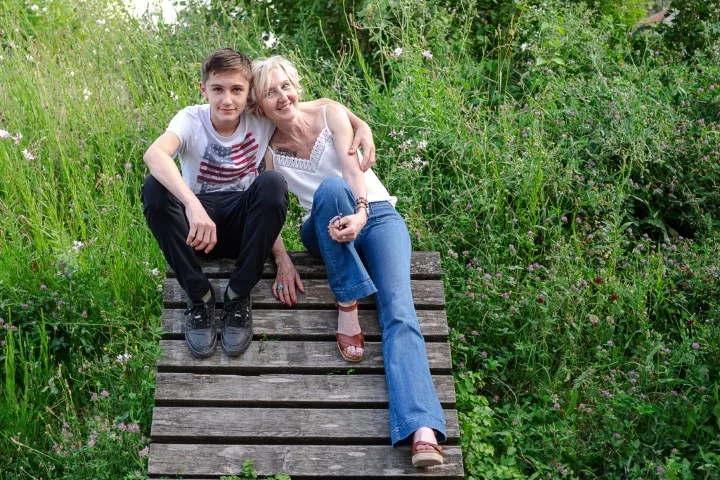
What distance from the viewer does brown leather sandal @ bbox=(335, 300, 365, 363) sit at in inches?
154

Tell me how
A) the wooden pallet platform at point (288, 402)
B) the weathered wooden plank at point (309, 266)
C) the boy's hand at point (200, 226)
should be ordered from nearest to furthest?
1. the wooden pallet platform at point (288, 402)
2. the boy's hand at point (200, 226)
3. the weathered wooden plank at point (309, 266)

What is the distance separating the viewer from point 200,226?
3746 millimetres

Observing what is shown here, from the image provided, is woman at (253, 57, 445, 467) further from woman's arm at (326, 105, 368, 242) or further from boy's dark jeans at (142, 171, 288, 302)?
boy's dark jeans at (142, 171, 288, 302)

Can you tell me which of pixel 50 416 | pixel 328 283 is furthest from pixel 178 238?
pixel 50 416

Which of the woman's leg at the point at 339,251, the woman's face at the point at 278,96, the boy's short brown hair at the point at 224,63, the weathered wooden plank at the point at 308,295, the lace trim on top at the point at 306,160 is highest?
the boy's short brown hair at the point at 224,63

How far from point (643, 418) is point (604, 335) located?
1.80ft

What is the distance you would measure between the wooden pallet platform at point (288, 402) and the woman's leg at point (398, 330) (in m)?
0.12

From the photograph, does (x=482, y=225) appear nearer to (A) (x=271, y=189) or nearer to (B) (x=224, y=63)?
(A) (x=271, y=189)

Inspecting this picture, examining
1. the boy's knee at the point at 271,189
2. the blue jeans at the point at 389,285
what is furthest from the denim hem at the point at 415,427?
the boy's knee at the point at 271,189

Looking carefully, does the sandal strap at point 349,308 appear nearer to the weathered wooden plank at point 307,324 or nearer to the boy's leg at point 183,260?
the weathered wooden plank at point 307,324

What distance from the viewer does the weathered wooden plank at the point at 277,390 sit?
149 inches

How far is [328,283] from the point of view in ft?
14.2

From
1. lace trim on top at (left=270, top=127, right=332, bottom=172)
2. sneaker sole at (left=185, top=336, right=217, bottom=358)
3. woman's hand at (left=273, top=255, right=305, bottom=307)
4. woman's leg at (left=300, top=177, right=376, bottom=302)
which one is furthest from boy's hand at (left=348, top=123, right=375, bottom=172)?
sneaker sole at (left=185, top=336, right=217, bottom=358)

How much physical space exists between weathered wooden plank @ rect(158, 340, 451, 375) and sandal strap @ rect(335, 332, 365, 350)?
53 millimetres
